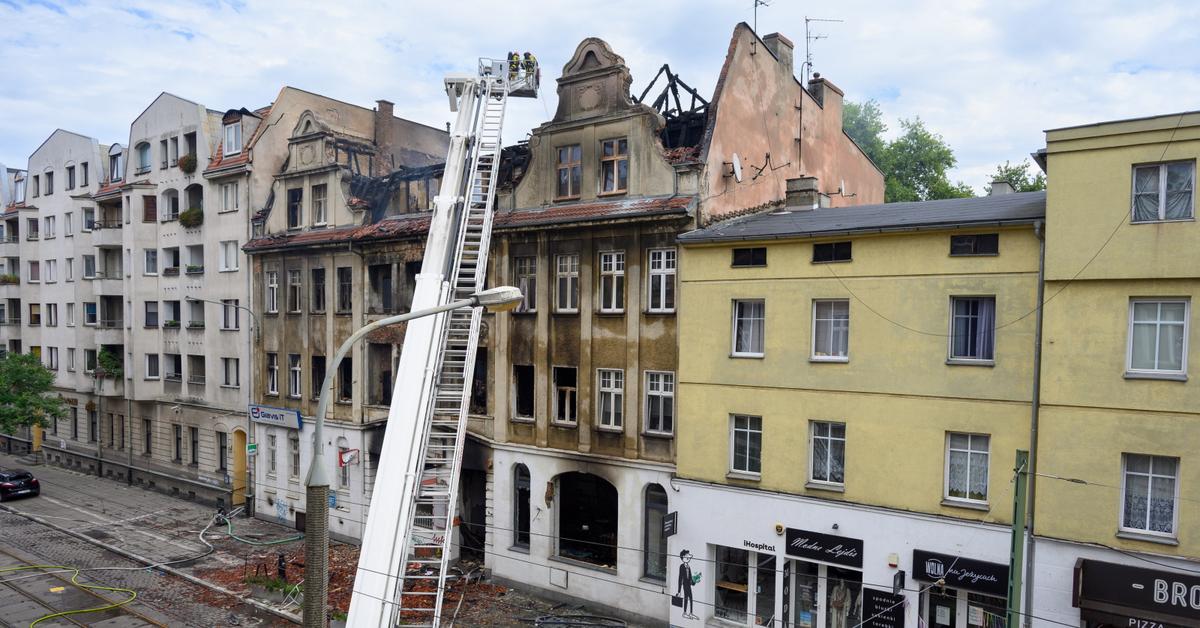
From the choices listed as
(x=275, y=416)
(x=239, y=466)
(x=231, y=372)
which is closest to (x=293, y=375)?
(x=275, y=416)

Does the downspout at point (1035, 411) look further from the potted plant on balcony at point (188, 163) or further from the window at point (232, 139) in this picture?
the potted plant on balcony at point (188, 163)

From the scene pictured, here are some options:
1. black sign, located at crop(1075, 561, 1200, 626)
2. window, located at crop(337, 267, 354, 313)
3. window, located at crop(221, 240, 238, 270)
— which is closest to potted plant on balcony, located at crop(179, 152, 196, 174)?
window, located at crop(221, 240, 238, 270)

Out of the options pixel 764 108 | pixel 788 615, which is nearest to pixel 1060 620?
pixel 788 615

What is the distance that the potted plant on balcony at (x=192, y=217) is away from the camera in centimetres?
3831

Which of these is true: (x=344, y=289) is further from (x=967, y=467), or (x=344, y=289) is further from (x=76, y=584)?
(x=967, y=467)

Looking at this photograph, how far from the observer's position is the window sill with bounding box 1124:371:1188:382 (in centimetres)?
1527

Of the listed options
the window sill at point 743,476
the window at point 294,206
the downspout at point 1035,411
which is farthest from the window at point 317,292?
the downspout at point 1035,411

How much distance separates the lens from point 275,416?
1329 inches

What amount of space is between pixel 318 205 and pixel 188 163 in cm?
1024

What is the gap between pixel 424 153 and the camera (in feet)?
128

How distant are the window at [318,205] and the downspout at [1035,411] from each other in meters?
26.6

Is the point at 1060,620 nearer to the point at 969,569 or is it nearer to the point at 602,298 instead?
the point at 969,569

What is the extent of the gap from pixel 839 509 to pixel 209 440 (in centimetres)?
3070

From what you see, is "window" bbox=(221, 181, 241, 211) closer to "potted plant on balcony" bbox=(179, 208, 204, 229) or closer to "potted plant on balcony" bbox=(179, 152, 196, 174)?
"potted plant on balcony" bbox=(179, 208, 204, 229)
